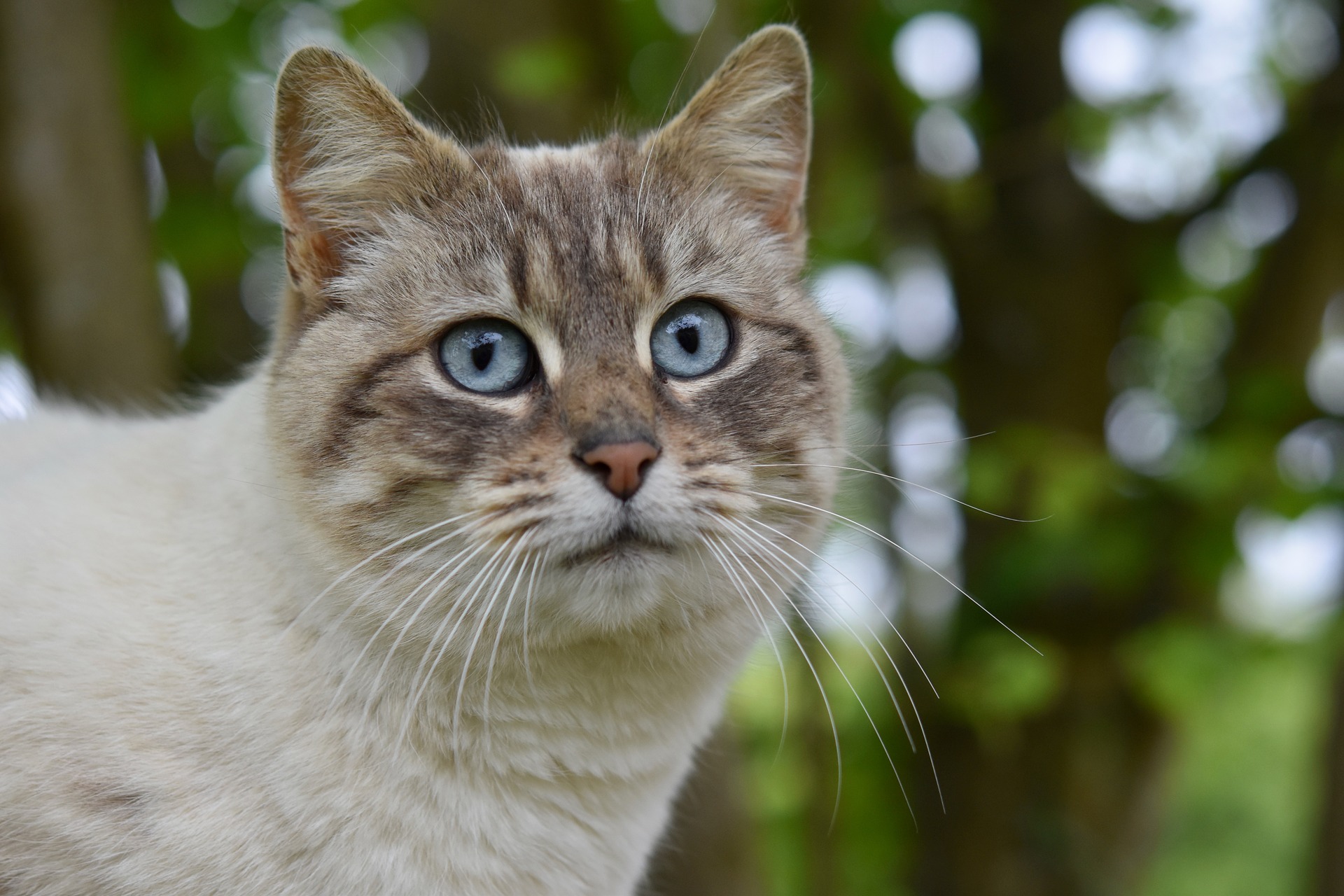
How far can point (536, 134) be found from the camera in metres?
4.70

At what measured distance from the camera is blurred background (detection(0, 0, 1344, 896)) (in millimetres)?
4227

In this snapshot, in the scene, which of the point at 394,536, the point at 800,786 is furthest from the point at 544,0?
the point at 800,786

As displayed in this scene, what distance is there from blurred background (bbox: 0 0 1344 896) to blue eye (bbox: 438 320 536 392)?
136 cm

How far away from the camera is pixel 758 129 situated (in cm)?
290

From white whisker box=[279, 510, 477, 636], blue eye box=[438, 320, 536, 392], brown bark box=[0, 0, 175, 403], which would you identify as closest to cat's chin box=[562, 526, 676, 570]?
white whisker box=[279, 510, 477, 636]

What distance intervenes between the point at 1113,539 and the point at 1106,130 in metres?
1.82

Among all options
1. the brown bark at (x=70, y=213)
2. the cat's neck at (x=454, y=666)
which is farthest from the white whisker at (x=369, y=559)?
the brown bark at (x=70, y=213)

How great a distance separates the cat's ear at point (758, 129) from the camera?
278 centimetres

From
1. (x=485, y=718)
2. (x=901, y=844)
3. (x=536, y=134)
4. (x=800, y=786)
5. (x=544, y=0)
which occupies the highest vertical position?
(x=544, y=0)

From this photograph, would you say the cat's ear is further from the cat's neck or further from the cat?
the cat's neck

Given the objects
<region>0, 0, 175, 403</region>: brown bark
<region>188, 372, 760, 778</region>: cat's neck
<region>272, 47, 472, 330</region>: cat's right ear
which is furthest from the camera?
<region>0, 0, 175, 403</region>: brown bark

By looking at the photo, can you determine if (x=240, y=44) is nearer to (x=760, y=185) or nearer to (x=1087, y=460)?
(x=760, y=185)

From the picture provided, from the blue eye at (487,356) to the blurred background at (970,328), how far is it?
1364 millimetres

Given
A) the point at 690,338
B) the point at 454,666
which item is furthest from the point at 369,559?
the point at 690,338
